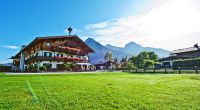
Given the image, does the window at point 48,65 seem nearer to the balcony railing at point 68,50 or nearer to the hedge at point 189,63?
the balcony railing at point 68,50

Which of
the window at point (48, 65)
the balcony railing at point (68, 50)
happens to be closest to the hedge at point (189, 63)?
the balcony railing at point (68, 50)

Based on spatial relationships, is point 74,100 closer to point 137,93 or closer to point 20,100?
point 20,100

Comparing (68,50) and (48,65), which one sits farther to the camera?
(68,50)

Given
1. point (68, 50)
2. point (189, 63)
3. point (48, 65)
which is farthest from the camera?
point (68, 50)

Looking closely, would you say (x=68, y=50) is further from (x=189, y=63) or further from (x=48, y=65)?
(x=189, y=63)

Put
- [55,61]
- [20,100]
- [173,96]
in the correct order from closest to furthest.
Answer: [20,100]
[173,96]
[55,61]

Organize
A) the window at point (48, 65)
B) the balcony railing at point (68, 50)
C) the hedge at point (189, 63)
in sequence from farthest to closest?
the balcony railing at point (68, 50)
the window at point (48, 65)
the hedge at point (189, 63)

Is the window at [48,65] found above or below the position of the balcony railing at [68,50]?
below

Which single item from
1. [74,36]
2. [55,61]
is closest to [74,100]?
[55,61]

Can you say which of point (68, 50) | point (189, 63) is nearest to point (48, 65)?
point (68, 50)

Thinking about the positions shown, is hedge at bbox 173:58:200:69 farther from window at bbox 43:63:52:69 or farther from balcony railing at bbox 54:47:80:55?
window at bbox 43:63:52:69

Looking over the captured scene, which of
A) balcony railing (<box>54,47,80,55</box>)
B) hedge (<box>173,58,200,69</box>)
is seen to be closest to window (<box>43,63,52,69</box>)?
balcony railing (<box>54,47,80,55</box>)

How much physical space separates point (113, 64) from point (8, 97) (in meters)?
81.7

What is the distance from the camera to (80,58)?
64.8 meters
